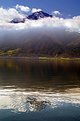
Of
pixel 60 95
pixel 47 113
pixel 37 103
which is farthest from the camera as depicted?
pixel 60 95

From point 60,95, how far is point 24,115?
63.3ft

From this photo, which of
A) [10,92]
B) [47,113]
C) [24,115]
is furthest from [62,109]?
[10,92]

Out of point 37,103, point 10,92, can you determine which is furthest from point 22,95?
point 37,103

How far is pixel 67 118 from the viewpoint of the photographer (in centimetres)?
5028

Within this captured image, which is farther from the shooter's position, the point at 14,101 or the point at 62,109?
the point at 14,101

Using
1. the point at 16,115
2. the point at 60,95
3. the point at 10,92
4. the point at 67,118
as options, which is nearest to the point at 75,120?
the point at 67,118

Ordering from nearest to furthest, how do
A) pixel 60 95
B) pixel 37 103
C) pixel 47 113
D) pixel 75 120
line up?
pixel 75 120, pixel 47 113, pixel 37 103, pixel 60 95

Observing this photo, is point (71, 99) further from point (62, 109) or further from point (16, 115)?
point (16, 115)

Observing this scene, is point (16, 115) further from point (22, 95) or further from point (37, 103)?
point (22, 95)

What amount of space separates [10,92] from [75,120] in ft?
89.4

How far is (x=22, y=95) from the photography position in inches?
2731

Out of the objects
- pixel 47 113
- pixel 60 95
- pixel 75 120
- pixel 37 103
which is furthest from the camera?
pixel 60 95

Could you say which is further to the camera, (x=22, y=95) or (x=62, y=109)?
(x=22, y=95)

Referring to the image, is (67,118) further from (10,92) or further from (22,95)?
(10,92)
